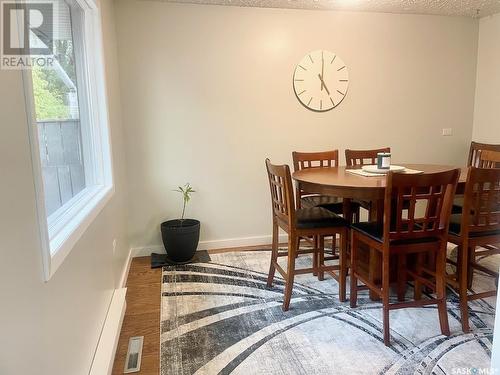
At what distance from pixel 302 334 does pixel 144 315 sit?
1.04 metres

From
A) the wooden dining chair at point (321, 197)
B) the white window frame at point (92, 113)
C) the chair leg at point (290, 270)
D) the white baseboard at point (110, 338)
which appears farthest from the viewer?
the wooden dining chair at point (321, 197)

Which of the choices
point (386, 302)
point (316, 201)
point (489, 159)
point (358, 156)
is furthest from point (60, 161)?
point (489, 159)

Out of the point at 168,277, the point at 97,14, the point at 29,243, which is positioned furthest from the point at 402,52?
the point at 29,243

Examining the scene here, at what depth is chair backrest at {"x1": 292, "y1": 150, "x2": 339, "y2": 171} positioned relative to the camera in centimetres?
327

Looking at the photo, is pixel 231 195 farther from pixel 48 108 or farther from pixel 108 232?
pixel 48 108

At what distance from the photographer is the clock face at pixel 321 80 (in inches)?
142

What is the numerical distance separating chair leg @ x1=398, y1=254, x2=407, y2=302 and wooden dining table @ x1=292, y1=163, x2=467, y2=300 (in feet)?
0.47

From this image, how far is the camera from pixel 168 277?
3004 mm

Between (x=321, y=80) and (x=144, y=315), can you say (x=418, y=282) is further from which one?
(x=321, y=80)

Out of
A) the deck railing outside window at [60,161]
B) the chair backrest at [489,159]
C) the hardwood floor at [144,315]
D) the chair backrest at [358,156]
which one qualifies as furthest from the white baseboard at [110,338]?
the chair backrest at [489,159]

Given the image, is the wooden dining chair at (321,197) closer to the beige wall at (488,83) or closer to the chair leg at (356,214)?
the chair leg at (356,214)

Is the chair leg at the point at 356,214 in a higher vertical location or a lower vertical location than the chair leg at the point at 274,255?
higher

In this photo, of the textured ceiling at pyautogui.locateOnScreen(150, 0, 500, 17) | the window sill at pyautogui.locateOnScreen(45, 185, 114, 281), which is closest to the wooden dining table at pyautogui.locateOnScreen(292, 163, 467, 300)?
the window sill at pyautogui.locateOnScreen(45, 185, 114, 281)

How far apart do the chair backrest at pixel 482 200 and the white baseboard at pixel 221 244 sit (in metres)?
1.98
